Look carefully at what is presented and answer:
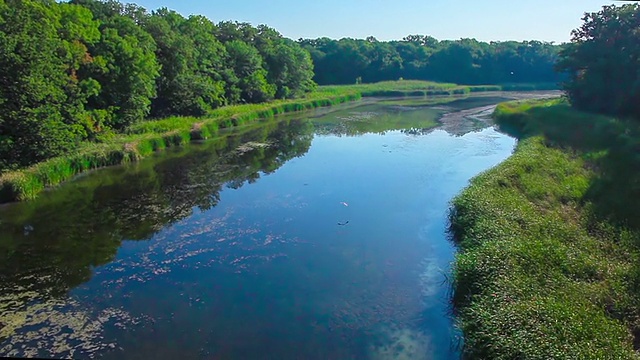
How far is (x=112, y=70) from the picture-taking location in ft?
78.6

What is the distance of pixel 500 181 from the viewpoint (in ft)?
→ 47.8

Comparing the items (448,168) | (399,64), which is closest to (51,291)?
(448,168)

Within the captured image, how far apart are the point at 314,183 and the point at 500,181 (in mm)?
7024

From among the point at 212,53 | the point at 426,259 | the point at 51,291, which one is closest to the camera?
the point at 51,291

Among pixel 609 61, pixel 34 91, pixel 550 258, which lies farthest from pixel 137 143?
pixel 609 61

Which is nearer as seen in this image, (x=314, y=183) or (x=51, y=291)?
(x=51, y=291)

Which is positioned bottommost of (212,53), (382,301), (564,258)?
(382,301)

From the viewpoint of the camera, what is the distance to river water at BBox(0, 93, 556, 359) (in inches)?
331

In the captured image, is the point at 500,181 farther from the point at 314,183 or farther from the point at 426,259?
the point at 314,183

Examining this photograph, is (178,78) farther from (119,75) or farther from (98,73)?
(98,73)

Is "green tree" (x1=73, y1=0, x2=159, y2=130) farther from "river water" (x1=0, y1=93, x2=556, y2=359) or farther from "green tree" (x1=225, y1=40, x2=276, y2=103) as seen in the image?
"green tree" (x1=225, y1=40, x2=276, y2=103)

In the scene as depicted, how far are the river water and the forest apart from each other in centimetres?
287

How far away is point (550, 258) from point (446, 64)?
252ft

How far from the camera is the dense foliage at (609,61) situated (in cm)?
2614
